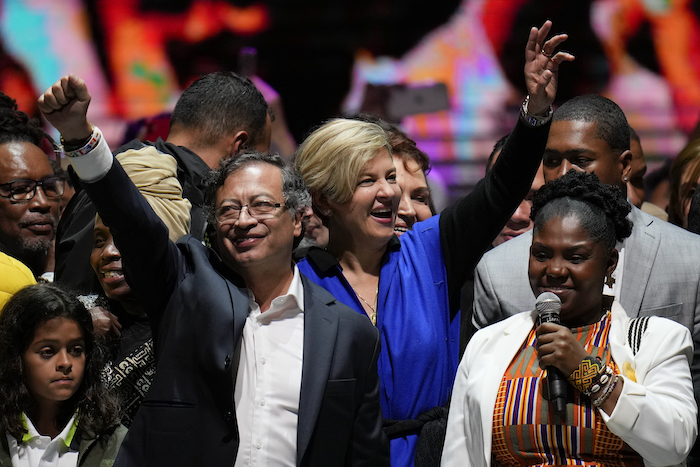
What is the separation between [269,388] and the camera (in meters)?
2.44

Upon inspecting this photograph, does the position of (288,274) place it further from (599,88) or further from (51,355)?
(599,88)

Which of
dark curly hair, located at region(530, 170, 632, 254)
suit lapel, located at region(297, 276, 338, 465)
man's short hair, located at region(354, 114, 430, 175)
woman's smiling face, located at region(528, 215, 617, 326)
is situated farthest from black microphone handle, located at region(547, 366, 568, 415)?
man's short hair, located at region(354, 114, 430, 175)

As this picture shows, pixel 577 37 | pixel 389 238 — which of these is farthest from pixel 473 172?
pixel 389 238

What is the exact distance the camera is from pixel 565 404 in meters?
2.29

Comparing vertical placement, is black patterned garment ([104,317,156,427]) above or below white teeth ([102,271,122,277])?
below

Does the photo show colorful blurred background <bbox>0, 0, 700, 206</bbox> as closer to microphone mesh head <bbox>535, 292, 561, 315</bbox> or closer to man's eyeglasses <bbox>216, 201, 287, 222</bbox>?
man's eyeglasses <bbox>216, 201, 287, 222</bbox>

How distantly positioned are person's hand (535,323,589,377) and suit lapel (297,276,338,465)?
602 mm

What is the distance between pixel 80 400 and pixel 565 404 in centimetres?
159

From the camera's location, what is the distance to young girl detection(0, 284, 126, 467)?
2.77 meters

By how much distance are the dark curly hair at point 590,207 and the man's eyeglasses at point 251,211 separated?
821 millimetres

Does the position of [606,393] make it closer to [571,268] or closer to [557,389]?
[557,389]

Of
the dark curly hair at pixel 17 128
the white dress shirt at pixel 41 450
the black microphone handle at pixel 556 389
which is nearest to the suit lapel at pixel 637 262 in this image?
the black microphone handle at pixel 556 389

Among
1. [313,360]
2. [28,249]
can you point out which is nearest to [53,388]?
[313,360]

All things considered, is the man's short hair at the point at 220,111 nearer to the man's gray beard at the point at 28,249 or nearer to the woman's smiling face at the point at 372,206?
the man's gray beard at the point at 28,249
